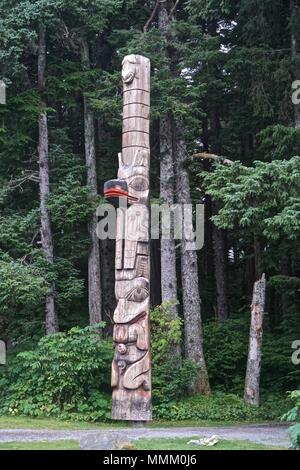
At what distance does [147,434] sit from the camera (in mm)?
11000

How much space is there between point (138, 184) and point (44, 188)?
4968 mm

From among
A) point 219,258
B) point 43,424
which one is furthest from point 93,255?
point 43,424

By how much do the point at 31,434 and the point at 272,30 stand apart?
39.4 ft

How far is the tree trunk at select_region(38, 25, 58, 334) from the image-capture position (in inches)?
651

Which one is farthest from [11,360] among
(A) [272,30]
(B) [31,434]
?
(A) [272,30]

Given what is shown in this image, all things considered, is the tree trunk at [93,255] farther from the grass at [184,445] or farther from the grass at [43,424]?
the grass at [184,445]

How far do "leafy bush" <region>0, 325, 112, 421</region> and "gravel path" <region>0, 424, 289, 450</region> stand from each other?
232 cm

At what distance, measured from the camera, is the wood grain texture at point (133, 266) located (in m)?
12.3

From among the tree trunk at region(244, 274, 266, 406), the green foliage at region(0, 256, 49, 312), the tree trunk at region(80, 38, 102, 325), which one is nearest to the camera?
the green foliage at region(0, 256, 49, 312)

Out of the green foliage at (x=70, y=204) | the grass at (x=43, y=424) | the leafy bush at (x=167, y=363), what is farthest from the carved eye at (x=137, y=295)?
the green foliage at (x=70, y=204)

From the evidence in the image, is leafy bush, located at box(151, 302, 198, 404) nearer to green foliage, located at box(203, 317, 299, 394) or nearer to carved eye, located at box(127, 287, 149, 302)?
green foliage, located at box(203, 317, 299, 394)

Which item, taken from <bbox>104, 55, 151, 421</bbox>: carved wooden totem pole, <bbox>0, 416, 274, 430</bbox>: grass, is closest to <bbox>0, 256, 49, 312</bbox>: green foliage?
<bbox>0, 416, 274, 430</bbox>: grass

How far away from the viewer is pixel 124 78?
13.2 metres
